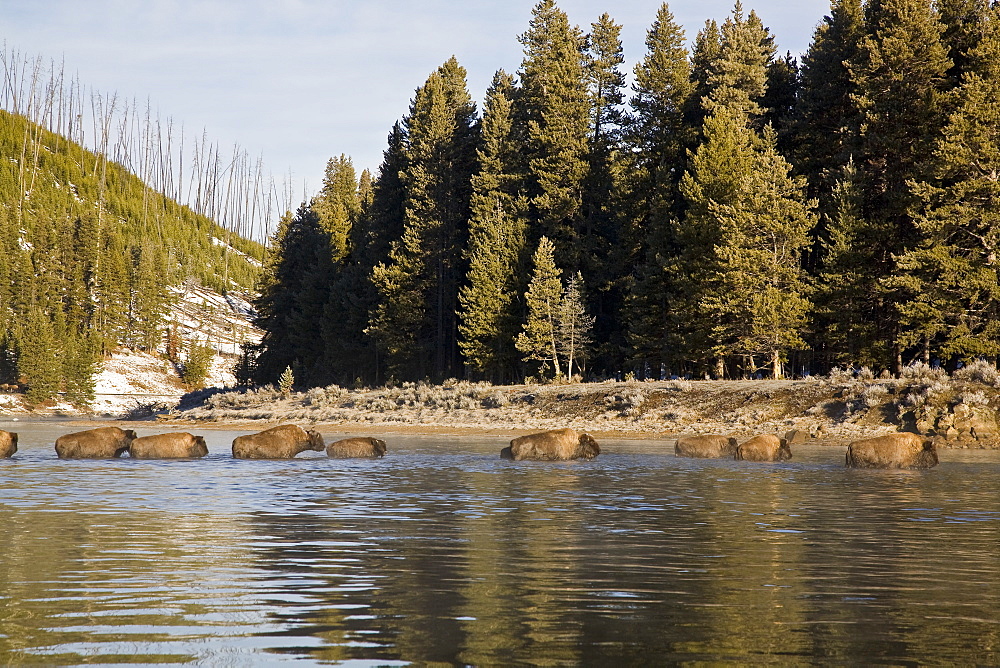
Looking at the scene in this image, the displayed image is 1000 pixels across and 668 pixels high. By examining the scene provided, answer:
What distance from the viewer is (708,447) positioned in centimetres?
2484

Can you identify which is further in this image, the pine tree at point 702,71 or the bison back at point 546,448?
the pine tree at point 702,71

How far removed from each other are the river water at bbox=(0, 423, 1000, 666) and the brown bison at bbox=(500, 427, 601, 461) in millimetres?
6399

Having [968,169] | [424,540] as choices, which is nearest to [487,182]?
[968,169]

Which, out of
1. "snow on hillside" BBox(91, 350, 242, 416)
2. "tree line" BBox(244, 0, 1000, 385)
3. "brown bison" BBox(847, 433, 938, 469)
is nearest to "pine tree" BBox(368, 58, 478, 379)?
"tree line" BBox(244, 0, 1000, 385)

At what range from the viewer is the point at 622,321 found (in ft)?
154

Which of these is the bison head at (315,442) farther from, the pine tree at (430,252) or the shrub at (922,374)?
the pine tree at (430,252)

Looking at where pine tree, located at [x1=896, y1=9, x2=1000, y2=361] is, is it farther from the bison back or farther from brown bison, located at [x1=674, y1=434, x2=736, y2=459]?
the bison back

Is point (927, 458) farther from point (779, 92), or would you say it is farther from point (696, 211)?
point (779, 92)

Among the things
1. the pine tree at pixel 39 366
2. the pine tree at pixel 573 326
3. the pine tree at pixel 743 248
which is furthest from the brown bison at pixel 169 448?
the pine tree at pixel 39 366

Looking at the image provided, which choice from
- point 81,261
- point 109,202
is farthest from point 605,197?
point 109,202

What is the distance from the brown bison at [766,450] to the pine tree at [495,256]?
2769 cm

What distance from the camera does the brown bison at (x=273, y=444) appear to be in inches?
953

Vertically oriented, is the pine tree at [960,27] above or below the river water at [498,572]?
above

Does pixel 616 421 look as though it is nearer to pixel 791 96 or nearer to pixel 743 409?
pixel 743 409
